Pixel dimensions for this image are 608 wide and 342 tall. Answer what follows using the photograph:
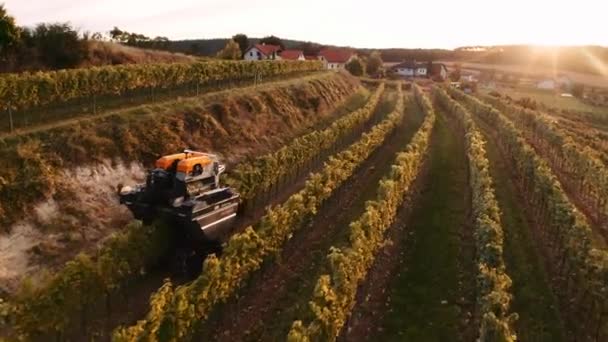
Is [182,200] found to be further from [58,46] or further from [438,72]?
[438,72]

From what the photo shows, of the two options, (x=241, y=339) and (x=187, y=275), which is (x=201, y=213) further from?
(x=241, y=339)

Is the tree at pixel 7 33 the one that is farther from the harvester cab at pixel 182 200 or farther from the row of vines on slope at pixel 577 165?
the row of vines on slope at pixel 577 165

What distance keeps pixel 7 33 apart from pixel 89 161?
13.8 meters

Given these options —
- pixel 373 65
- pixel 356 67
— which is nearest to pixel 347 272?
pixel 356 67

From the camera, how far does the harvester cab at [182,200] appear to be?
14867 mm

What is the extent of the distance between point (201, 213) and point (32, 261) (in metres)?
5.35

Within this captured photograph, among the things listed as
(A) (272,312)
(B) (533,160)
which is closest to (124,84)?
(A) (272,312)

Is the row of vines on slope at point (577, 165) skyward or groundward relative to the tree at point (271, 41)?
groundward

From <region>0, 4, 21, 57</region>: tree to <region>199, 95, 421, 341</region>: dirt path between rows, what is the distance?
825 inches

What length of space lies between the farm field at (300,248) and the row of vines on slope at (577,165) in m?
0.18

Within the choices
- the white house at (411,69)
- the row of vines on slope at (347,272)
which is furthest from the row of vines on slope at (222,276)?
the white house at (411,69)

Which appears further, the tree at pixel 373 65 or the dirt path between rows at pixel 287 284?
the tree at pixel 373 65

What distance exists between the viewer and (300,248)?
18016mm

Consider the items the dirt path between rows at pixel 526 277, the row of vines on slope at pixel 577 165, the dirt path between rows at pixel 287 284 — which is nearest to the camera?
the dirt path between rows at pixel 287 284
